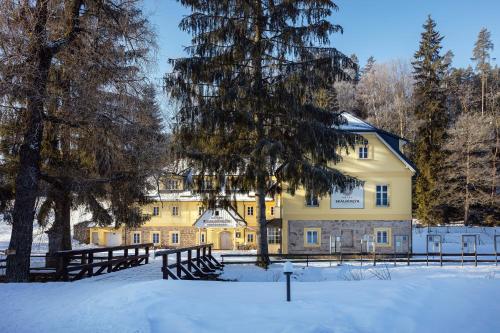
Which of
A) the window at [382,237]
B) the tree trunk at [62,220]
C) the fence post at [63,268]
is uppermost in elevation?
the tree trunk at [62,220]

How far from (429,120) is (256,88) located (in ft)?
91.6

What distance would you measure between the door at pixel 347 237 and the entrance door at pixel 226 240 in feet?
44.4

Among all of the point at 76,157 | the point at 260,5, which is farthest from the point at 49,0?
the point at 260,5

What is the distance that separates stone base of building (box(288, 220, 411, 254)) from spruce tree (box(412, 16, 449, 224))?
45.3ft

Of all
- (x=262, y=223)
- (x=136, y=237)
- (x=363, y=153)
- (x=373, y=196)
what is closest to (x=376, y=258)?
(x=373, y=196)

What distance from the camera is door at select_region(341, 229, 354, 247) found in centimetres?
2595

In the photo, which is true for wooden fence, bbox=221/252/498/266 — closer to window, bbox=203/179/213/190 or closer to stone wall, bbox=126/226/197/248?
window, bbox=203/179/213/190

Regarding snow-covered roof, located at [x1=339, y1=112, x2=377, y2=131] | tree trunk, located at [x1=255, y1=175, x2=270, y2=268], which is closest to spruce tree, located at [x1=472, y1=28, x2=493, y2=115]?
snow-covered roof, located at [x1=339, y1=112, x2=377, y2=131]

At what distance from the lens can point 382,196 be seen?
85.7ft

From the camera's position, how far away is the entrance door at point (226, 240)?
37656mm

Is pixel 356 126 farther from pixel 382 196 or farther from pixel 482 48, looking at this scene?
pixel 482 48

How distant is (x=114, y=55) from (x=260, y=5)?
8.28m

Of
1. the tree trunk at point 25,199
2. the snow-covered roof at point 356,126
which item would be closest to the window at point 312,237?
the snow-covered roof at point 356,126

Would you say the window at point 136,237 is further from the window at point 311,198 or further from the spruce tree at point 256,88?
the spruce tree at point 256,88
